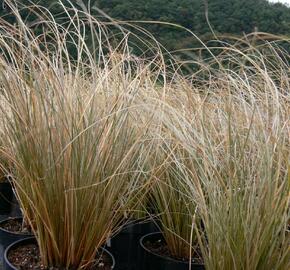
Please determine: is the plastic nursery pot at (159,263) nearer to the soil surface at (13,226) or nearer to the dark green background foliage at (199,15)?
the soil surface at (13,226)

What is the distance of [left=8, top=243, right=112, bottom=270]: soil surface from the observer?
61.6 inches

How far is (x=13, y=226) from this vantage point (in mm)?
1986

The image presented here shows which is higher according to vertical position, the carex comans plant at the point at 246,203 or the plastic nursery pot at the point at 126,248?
the carex comans plant at the point at 246,203

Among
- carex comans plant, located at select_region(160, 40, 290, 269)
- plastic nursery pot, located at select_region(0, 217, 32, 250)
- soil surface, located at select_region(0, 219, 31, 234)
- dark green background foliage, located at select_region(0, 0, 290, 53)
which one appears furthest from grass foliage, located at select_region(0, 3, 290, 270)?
dark green background foliage, located at select_region(0, 0, 290, 53)

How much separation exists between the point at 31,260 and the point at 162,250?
0.49 meters

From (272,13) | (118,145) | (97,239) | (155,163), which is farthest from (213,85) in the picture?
(272,13)

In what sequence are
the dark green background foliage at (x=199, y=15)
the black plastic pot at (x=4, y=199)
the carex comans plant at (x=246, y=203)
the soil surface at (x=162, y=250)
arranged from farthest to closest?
the dark green background foliage at (x=199, y=15)
the black plastic pot at (x=4, y=199)
the soil surface at (x=162, y=250)
the carex comans plant at (x=246, y=203)

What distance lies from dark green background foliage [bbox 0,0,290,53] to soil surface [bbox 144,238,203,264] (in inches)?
62.9

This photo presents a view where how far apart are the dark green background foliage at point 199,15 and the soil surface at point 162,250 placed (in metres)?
1.60

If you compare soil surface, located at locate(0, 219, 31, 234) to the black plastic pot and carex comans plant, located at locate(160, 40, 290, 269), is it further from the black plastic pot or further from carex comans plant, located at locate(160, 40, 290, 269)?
carex comans plant, located at locate(160, 40, 290, 269)

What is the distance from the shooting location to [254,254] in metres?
1.32

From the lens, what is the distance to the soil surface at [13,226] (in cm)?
192

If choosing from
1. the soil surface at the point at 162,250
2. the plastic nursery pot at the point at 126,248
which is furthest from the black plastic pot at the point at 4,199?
the soil surface at the point at 162,250

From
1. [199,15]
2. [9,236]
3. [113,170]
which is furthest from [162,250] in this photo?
[199,15]
